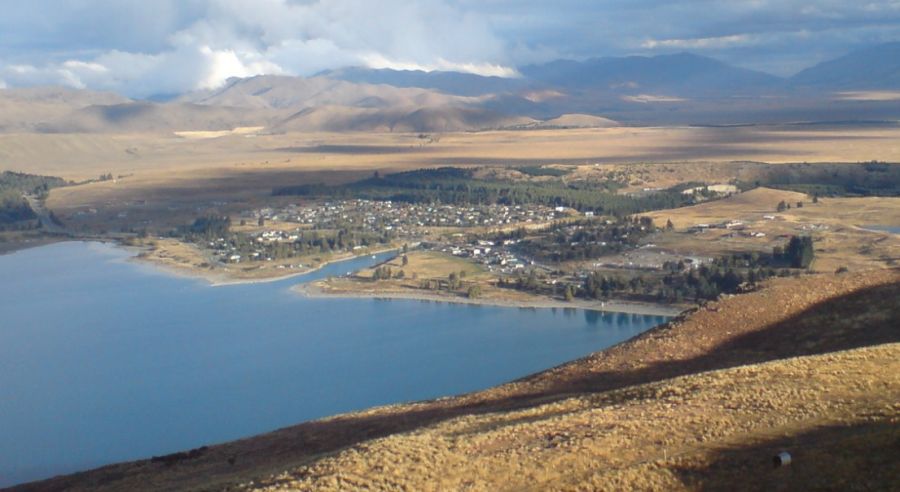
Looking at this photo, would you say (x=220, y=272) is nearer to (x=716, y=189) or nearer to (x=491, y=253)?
(x=491, y=253)

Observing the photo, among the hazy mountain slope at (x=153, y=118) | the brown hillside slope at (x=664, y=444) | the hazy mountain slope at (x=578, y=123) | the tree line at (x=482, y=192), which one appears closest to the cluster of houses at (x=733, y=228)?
the tree line at (x=482, y=192)

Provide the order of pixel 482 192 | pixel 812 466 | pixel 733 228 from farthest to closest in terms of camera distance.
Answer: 1. pixel 482 192
2. pixel 733 228
3. pixel 812 466

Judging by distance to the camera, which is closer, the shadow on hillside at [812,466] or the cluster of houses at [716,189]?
the shadow on hillside at [812,466]

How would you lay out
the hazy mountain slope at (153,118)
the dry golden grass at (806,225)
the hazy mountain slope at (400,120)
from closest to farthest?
the dry golden grass at (806,225), the hazy mountain slope at (400,120), the hazy mountain slope at (153,118)

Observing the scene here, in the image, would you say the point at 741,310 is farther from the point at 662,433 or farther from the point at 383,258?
the point at 383,258

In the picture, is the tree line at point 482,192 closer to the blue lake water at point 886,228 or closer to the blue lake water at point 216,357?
the blue lake water at point 886,228

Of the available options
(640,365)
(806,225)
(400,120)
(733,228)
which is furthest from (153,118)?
(640,365)
